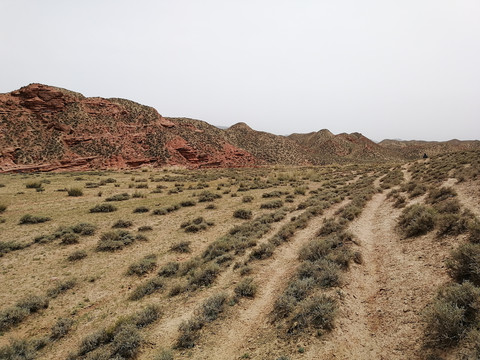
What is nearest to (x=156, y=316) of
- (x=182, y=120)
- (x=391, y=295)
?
(x=391, y=295)

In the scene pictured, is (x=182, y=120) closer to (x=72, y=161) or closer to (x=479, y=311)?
(x=72, y=161)

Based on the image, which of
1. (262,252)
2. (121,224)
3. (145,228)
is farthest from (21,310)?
(262,252)

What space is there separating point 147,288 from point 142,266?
176cm

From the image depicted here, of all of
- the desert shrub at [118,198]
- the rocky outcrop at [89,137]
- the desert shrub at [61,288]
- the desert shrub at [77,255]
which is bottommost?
the desert shrub at [61,288]

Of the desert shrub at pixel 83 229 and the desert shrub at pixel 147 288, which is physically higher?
the desert shrub at pixel 83 229

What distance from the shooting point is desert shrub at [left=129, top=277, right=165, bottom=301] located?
868 cm

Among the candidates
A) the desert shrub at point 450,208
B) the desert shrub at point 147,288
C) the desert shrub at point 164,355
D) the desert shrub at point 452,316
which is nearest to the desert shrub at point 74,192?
the desert shrub at point 147,288

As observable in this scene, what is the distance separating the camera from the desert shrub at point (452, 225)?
811cm

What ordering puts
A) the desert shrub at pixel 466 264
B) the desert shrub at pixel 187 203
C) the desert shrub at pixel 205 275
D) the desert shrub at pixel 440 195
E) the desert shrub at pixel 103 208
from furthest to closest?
the desert shrub at pixel 187 203 < the desert shrub at pixel 103 208 < the desert shrub at pixel 440 195 < the desert shrub at pixel 205 275 < the desert shrub at pixel 466 264

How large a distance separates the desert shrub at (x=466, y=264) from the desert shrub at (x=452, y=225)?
2332mm

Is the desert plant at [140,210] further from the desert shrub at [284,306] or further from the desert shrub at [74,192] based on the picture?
the desert shrub at [284,306]

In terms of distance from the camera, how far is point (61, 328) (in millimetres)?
7117

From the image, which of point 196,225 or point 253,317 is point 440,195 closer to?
point 253,317

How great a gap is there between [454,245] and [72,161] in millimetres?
53270
